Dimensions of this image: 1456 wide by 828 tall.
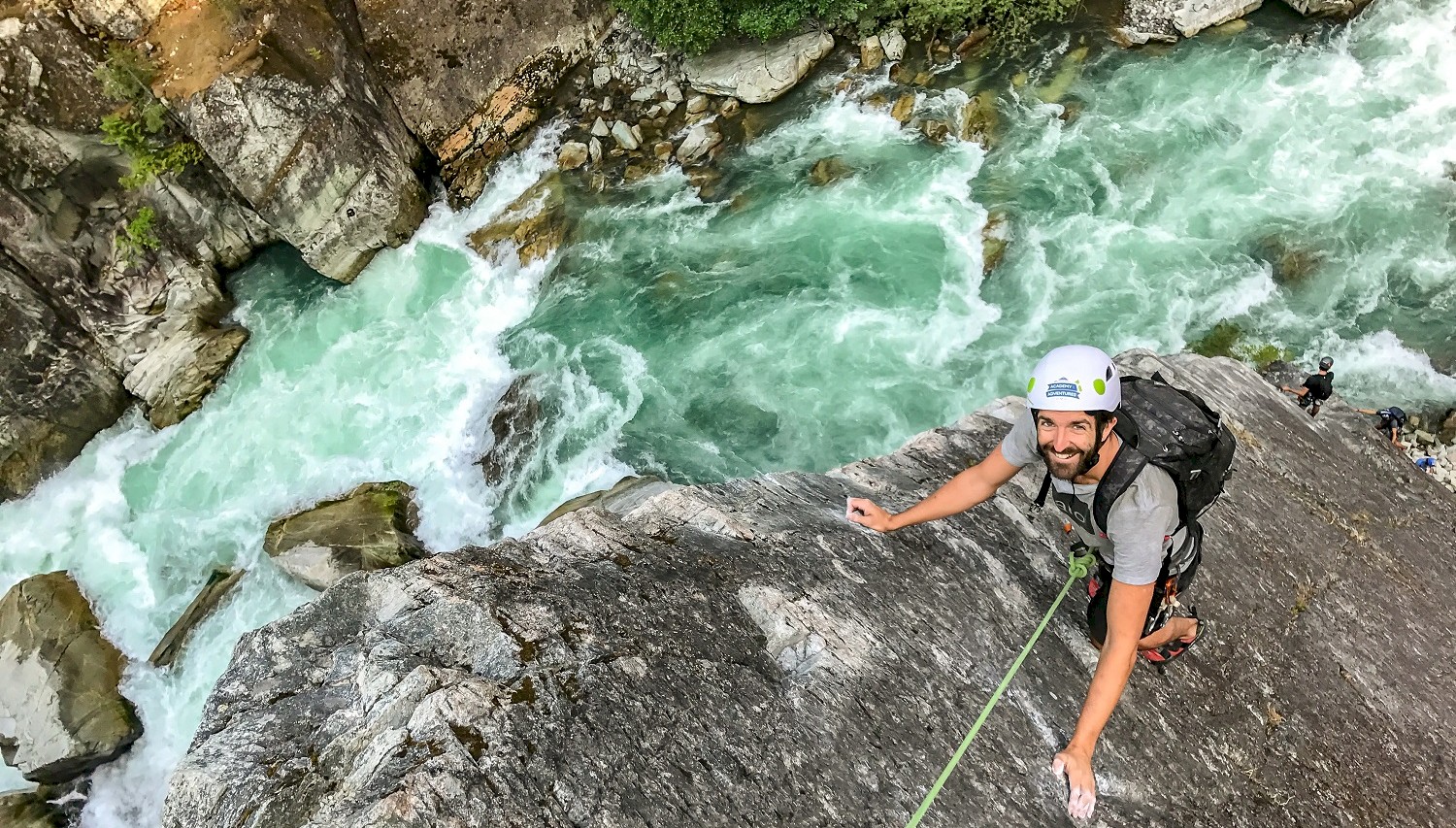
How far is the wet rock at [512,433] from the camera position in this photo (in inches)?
603

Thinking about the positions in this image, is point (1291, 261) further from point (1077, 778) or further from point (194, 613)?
point (194, 613)

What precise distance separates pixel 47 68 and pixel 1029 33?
2175 cm

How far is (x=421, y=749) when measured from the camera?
446 centimetres

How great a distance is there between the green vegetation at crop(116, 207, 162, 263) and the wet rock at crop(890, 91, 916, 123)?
1714 centimetres

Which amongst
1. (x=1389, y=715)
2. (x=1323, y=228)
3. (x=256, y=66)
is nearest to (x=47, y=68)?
(x=256, y=66)

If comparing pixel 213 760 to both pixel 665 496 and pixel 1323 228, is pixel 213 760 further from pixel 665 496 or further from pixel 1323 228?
pixel 1323 228

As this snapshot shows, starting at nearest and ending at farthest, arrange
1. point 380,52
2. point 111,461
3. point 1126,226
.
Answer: point 1126,226, point 111,461, point 380,52

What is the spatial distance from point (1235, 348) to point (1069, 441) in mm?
11717

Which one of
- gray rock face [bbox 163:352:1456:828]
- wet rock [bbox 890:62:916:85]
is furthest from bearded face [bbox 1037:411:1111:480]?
wet rock [bbox 890:62:916:85]

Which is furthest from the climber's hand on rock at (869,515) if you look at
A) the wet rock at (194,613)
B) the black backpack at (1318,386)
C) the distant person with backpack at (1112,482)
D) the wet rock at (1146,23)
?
the wet rock at (1146,23)

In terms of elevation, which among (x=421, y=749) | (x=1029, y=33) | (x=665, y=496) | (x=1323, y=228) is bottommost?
(x=1323, y=228)

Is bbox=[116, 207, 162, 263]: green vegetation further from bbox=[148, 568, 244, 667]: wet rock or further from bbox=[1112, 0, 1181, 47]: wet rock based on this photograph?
bbox=[1112, 0, 1181, 47]: wet rock

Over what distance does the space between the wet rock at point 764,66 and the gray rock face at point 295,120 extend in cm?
821

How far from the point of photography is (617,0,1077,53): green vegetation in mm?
18422
